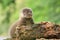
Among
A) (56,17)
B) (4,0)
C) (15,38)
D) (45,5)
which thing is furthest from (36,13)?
(15,38)

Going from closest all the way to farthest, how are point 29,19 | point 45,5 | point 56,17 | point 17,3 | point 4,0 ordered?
point 29,19 → point 56,17 → point 45,5 → point 17,3 → point 4,0

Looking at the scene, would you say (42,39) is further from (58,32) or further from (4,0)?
(4,0)

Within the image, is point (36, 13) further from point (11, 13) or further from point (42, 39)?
point (42, 39)

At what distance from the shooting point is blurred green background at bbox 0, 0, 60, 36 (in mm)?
13141

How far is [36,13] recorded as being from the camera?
13945mm

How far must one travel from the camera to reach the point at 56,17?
12.7 meters

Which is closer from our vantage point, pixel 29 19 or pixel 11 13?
pixel 29 19

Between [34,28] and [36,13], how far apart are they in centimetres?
708

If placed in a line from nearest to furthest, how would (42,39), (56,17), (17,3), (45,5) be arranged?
(42,39) → (56,17) → (45,5) → (17,3)

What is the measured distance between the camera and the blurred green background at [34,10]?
13.1 meters

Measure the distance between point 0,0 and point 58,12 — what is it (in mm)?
5221

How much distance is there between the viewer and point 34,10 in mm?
13711

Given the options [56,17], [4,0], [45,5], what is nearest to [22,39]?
[56,17]

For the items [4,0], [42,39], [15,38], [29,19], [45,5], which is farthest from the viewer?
[4,0]
